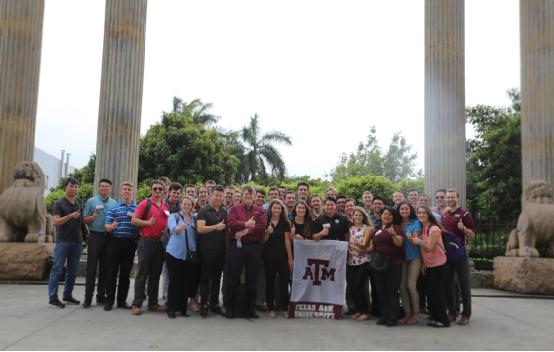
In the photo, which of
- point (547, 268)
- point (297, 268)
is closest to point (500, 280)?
point (547, 268)

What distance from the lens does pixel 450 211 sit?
7.14 m

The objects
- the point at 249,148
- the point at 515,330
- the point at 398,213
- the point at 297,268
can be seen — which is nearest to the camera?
the point at 515,330

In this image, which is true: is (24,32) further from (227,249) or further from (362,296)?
(362,296)

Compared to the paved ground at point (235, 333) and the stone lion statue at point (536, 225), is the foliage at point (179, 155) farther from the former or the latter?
the paved ground at point (235, 333)

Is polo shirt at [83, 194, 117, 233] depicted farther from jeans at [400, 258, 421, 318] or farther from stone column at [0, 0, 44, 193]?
stone column at [0, 0, 44, 193]

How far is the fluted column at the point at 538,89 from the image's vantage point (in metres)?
11.3

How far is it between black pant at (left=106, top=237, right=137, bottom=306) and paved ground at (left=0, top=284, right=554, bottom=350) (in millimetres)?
292

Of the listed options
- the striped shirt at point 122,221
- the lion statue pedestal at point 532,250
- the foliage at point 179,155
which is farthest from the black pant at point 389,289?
the foliage at point 179,155

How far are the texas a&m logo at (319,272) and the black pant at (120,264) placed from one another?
2690 millimetres

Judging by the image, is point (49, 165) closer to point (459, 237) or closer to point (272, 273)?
point (272, 273)

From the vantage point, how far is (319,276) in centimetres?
742

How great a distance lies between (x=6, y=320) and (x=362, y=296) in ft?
15.8

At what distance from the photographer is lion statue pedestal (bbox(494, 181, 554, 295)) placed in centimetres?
1002

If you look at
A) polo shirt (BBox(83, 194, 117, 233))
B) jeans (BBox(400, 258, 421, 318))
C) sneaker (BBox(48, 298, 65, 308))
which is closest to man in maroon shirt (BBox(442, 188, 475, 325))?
jeans (BBox(400, 258, 421, 318))
